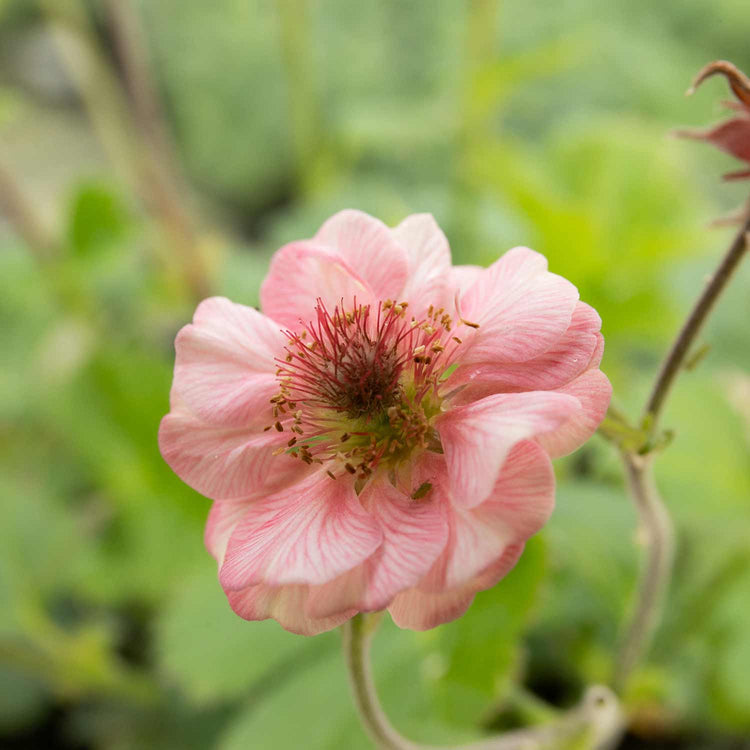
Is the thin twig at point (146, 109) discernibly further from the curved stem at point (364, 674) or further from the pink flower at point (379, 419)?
the curved stem at point (364, 674)

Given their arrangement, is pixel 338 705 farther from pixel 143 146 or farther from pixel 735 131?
pixel 143 146

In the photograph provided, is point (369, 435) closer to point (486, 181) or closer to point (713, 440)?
point (713, 440)

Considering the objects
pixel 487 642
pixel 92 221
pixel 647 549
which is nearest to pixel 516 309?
pixel 647 549

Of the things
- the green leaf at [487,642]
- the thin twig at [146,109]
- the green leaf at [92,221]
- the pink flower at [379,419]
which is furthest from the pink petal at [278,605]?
the thin twig at [146,109]

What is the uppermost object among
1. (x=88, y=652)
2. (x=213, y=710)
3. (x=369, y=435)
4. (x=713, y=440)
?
(x=369, y=435)

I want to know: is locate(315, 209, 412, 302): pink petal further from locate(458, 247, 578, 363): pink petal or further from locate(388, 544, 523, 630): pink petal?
locate(388, 544, 523, 630): pink petal

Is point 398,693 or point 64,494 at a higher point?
point 398,693

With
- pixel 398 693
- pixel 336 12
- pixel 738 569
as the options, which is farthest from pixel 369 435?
pixel 336 12
